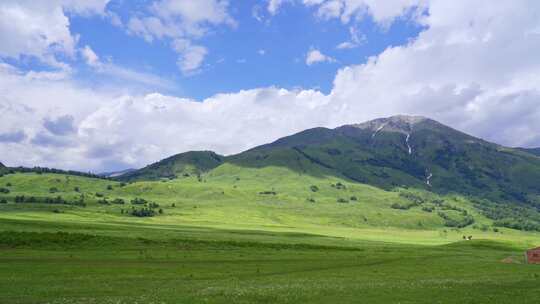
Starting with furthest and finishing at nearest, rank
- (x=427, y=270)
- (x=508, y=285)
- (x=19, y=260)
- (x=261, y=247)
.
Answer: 1. (x=261, y=247)
2. (x=427, y=270)
3. (x=19, y=260)
4. (x=508, y=285)

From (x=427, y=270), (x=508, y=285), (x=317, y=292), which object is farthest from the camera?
(x=427, y=270)

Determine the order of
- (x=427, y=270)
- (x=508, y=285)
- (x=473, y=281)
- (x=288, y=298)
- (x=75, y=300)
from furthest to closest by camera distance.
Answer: (x=427, y=270)
(x=473, y=281)
(x=508, y=285)
(x=288, y=298)
(x=75, y=300)

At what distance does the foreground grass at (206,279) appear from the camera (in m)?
40.1

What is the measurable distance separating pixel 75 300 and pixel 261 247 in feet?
253

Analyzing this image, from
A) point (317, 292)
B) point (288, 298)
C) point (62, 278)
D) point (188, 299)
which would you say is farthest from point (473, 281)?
point (62, 278)

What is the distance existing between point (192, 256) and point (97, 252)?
1736 centimetres

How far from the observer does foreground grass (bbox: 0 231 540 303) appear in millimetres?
40125

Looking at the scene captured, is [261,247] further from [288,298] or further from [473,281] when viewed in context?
[288,298]

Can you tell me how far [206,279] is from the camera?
55.8 metres

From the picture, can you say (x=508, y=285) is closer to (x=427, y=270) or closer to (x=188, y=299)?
(x=427, y=270)

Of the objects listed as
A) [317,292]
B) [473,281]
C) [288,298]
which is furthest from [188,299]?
[473,281]

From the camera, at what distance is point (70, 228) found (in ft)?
464

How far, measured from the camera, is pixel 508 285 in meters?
51.1

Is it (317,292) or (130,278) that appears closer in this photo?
(317,292)
